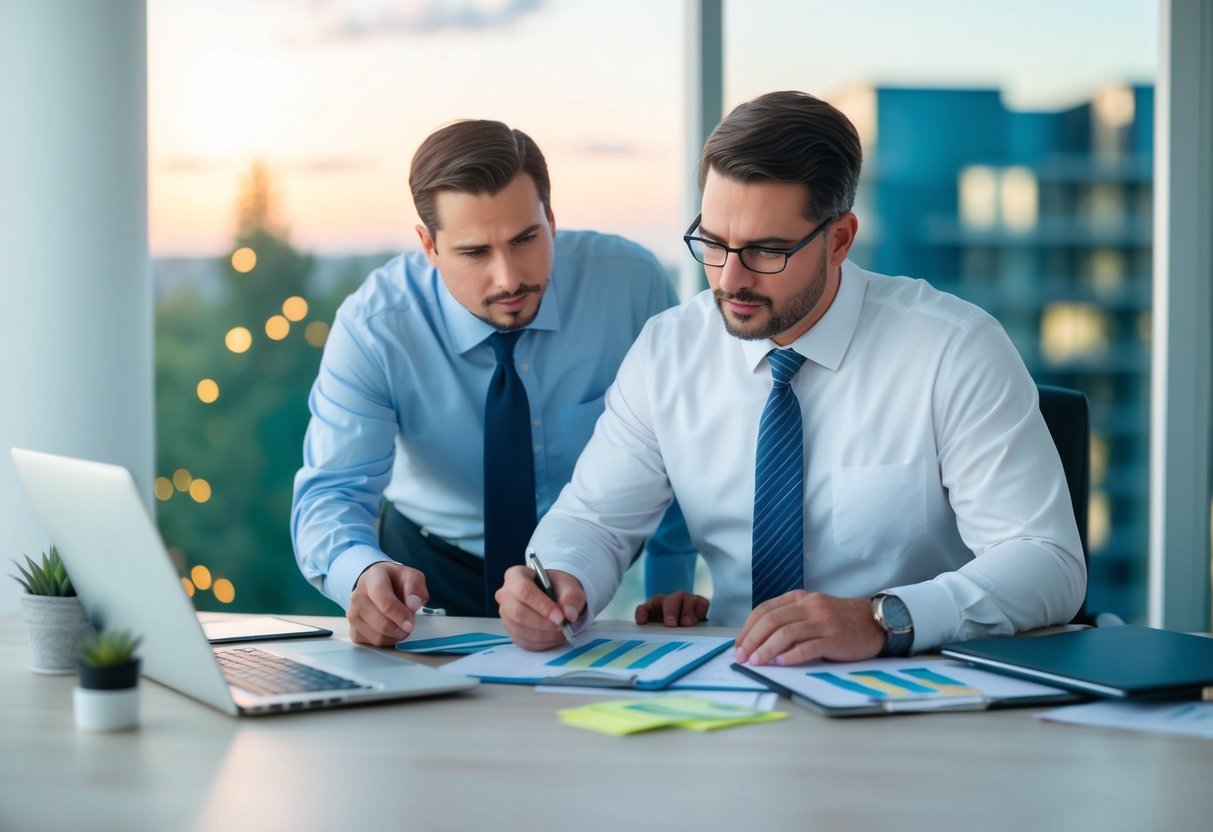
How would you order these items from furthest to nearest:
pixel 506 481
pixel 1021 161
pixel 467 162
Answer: pixel 1021 161, pixel 506 481, pixel 467 162

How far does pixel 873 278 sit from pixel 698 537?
57 cm

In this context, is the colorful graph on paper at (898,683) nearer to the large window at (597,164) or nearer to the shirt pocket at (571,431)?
the shirt pocket at (571,431)

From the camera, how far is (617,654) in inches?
61.4

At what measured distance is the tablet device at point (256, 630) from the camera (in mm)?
1708

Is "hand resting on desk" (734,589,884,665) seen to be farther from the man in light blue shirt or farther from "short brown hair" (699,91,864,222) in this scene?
the man in light blue shirt

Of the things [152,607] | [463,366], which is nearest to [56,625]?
[152,607]

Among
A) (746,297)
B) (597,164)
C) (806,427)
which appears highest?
(597,164)

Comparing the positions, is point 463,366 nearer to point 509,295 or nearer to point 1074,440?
point 509,295

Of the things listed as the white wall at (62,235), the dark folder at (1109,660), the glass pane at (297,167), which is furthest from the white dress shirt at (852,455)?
the white wall at (62,235)

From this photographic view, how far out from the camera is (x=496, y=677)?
145cm

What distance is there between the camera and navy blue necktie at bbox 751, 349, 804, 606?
193 centimetres

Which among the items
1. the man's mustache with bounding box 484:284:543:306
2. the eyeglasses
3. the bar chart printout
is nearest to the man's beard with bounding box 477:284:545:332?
the man's mustache with bounding box 484:284:543:306

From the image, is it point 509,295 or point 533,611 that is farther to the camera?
point 509,295

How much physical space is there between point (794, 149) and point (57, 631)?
1.30 metres
